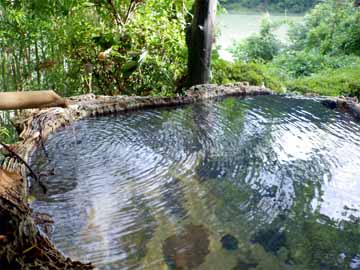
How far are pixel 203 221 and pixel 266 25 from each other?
31.9ft

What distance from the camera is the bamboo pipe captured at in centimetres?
118

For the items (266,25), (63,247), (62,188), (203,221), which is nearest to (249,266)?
(203,221)

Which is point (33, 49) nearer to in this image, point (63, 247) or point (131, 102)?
point (131, 102)

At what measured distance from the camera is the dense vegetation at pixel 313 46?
846 cm

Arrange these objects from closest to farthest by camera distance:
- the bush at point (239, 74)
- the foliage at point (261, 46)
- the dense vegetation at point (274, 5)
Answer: the bush at point (239, 74)
the foliage at point (261, 46)
the dense vegetation at point (274, 5)

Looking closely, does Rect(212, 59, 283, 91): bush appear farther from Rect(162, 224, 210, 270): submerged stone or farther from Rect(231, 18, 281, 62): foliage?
Rect(231, 18, 281, 62): foliage

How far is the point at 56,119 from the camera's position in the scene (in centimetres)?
254

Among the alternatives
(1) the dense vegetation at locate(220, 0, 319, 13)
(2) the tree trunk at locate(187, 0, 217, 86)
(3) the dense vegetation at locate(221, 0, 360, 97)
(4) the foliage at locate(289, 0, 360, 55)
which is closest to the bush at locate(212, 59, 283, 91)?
(2) the tree trunk at locate(187, 0, 217, 86)

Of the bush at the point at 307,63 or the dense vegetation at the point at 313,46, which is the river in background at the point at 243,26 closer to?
the dense vegetation at the point at 313,46

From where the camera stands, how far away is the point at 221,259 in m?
1.30

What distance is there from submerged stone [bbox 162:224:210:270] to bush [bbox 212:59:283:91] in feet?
10.3

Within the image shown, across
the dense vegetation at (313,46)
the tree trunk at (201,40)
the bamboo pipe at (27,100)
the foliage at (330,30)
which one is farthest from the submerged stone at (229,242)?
the foliage at (330,30)

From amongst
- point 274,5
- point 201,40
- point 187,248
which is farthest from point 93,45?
point 274,5

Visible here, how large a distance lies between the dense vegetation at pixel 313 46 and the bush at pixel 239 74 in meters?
2.67
